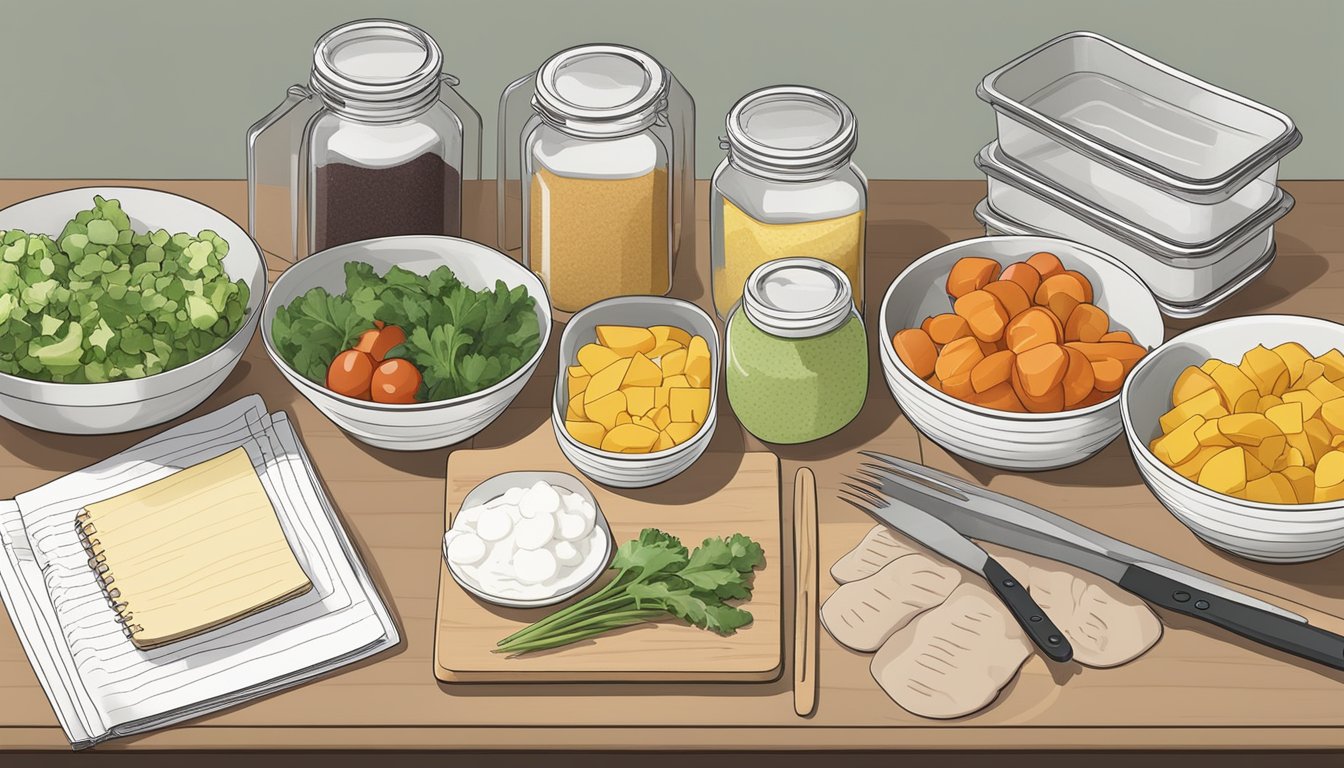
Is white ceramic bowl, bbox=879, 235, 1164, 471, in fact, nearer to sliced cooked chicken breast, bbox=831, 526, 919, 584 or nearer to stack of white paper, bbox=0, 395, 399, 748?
sliced cooked chicken breast, bbox=831, 526, 919, 584

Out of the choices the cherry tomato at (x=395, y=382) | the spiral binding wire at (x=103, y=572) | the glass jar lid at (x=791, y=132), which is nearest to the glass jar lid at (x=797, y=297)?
the glass jar lid at (x=791, y=132)

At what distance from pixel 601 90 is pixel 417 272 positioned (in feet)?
0.93

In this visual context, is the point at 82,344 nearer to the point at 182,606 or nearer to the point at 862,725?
the point at 182,606

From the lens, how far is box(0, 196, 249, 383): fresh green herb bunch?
1563 mm

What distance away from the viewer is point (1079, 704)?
141 cm

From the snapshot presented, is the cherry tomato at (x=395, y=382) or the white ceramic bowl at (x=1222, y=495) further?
the cherry tomato at (x=395, y=382)

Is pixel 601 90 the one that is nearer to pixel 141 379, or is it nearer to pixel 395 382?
pixel 395 382

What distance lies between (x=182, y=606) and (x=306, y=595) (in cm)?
11

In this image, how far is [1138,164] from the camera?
1615 mm

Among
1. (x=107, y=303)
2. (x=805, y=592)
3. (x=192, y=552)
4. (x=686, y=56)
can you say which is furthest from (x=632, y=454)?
(x=686, y=56)

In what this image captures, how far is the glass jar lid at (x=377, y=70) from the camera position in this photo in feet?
5.47

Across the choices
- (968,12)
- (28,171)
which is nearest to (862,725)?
(968,12)

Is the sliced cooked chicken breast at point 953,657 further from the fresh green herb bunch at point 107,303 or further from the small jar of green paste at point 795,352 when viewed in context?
the fresh green herb bunch at point 107,303

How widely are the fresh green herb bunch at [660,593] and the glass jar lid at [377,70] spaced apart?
0.54 m
